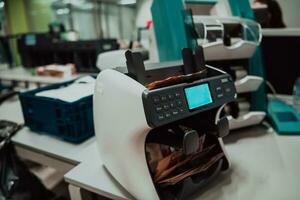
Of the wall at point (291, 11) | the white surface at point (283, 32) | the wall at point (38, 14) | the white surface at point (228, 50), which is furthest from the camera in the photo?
the wall at point (38, 14)

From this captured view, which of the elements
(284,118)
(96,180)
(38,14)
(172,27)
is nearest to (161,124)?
(96,180)

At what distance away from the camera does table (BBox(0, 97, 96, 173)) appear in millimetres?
869

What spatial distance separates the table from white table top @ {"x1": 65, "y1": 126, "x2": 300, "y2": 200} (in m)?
0.07

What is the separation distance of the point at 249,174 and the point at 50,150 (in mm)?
708

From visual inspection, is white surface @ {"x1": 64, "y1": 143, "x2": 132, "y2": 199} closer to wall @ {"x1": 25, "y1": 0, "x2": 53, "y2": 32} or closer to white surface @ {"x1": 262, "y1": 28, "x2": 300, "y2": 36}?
white surface @ {"x1": 262, "y1": 28, "x2": 300, "y2": 36}

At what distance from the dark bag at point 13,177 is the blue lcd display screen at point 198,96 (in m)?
0.83

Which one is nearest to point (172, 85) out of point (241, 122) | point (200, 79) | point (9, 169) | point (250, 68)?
point (200, 79)

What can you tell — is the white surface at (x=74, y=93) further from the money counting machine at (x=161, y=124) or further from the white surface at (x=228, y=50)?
the white surface at (x=228, y=50)

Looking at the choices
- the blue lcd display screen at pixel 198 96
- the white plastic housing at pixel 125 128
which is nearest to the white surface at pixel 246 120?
the blue lcd display screen at pixel 198 96

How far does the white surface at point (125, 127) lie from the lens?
52 centimetres

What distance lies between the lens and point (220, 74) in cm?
66

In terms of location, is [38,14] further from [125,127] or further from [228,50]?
[125,127]

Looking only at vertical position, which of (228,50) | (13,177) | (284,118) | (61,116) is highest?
(228,50)

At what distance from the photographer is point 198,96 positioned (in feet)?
1.88
